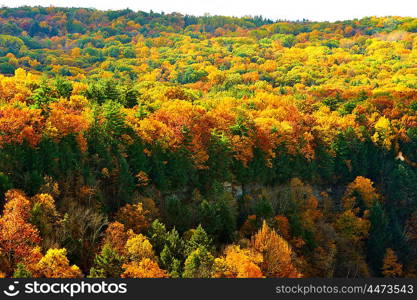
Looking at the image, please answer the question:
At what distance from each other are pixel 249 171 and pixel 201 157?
965cm

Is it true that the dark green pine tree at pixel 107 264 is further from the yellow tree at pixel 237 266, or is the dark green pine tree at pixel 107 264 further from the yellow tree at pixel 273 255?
the yellow tree at pixel 273 255

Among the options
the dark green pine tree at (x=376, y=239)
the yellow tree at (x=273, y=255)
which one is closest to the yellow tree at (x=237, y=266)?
the yellow tree at (x=273, y=255)

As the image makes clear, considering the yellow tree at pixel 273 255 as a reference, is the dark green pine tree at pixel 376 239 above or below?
below

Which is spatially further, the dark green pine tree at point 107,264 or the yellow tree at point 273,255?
the yellow tree at point 273,255

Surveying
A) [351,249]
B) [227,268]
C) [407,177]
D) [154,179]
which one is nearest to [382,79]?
[407,177]

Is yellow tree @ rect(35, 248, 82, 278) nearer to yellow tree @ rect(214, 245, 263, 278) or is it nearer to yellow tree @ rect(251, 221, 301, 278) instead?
yellow tree @ rect(214, 245, 263, 278)

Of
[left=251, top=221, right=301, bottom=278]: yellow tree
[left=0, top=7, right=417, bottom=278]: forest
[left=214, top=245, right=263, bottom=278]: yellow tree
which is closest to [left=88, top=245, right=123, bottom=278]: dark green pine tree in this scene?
[left=0, top=7, right=417, bottom=278]: forest

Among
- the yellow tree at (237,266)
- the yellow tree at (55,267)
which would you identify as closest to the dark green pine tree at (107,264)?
the yellow tree at (55,267)

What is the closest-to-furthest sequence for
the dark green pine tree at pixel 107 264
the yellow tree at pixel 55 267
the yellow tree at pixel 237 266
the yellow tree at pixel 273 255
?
1. the yellow tree at pixel 55 267
2. the dark green pine tree at pixel 107 264
3. the yellow tree at pixel 237 266
4. the yellow tree at pixel 273 255

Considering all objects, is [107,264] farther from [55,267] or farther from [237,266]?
[237,266]

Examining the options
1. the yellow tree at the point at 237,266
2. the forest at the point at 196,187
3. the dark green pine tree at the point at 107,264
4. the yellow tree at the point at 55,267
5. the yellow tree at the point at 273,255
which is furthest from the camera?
the yellow tree at the point at 273,255

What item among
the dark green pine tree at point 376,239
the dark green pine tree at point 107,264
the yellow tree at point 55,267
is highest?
the yellow tree at point 55,267

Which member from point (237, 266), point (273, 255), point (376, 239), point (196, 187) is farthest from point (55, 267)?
point (376, 239)

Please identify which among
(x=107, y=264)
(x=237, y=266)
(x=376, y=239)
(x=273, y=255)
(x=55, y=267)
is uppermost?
(x=55, y=267)
